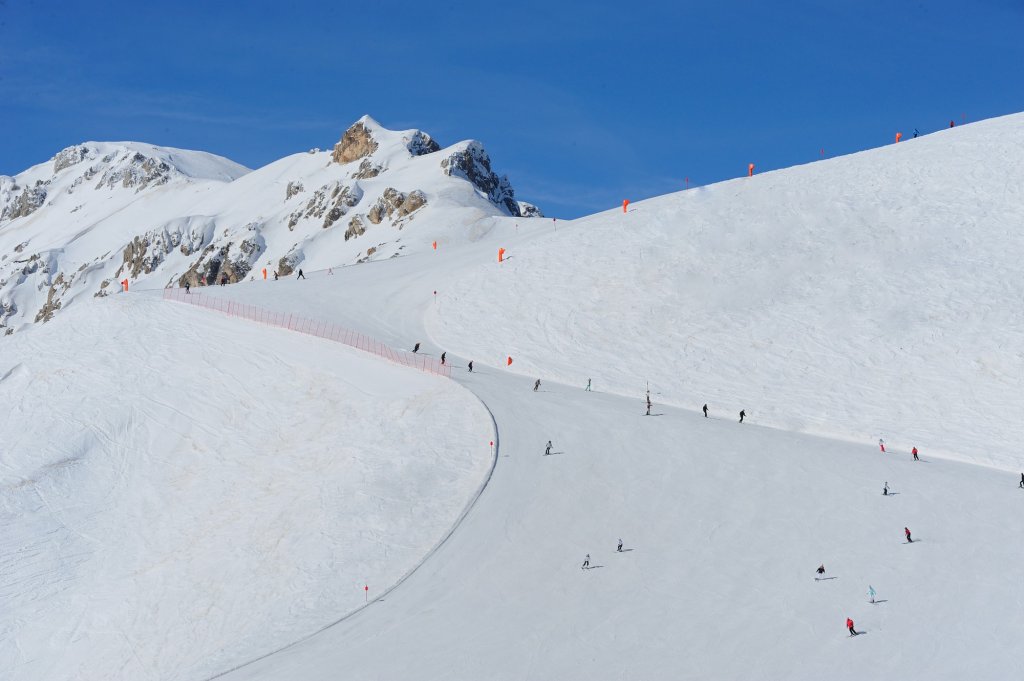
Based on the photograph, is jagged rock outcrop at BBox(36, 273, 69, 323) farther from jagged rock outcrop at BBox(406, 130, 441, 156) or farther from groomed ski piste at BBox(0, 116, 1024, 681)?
groomed ski piste at BBox(0, 116, 1024, 681)

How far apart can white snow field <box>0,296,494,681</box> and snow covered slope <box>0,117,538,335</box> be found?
147 feet

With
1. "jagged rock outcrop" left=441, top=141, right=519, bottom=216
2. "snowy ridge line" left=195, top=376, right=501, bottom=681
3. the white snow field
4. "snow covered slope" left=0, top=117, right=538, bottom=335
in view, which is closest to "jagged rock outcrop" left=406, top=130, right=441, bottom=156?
"snow covered slope" left=0, top=117, right=538, bottom=335

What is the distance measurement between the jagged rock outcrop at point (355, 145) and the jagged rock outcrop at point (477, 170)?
65.9 ft

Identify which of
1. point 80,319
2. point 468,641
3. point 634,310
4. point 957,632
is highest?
point 634,310

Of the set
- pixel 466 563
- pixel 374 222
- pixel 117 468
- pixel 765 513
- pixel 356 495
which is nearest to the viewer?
pixel 466 563

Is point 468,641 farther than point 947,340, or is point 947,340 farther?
point 947,340

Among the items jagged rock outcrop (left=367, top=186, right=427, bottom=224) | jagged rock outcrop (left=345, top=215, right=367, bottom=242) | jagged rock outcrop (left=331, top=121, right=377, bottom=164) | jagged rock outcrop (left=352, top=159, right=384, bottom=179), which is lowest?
jagged rock outcrop (left=345, top=215, right=367, bottom=242)

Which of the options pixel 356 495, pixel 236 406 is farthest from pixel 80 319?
pixel 356 495

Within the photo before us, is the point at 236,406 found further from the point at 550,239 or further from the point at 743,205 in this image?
the point at 743,205

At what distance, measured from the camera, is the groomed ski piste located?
2895 centimetres

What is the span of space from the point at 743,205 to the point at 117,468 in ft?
133

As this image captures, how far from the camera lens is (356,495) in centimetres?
3778

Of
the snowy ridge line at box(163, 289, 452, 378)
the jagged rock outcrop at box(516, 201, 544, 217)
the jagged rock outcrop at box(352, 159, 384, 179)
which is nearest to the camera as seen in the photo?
the snowy ridge line at box(163, 289, 452, 378)

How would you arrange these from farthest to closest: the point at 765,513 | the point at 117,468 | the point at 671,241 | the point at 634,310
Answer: the point at 671,241 < the point at 634,310 < the point at 117,468 < the point at 765,513
